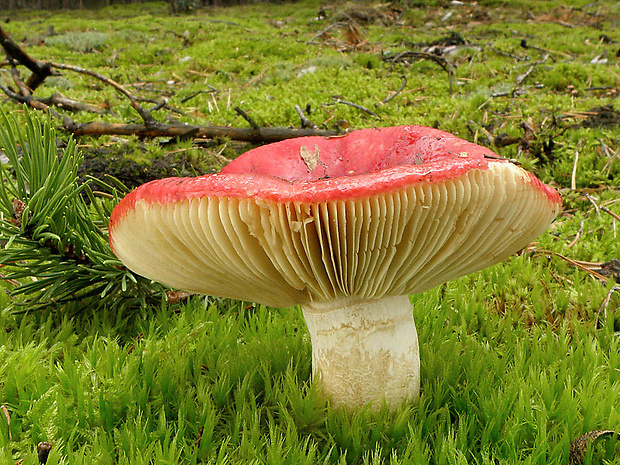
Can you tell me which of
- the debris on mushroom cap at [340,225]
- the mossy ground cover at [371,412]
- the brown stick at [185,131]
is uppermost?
the debris on mushroom cap at [340,225]

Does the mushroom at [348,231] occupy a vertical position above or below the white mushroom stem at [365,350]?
above

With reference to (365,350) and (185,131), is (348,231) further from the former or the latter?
(185,131)

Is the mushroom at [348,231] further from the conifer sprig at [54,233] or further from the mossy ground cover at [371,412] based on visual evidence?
the conifer sprig at [54,233]

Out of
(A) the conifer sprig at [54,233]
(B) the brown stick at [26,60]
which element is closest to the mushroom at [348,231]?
(A) the conifer sprig at [54,233]

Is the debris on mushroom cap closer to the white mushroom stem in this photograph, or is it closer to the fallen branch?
the white mushroom stem

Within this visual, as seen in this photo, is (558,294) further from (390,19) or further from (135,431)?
(390,19)

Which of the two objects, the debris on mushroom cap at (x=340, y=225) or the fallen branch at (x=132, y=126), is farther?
the fallen branch at (x=132, y=126)

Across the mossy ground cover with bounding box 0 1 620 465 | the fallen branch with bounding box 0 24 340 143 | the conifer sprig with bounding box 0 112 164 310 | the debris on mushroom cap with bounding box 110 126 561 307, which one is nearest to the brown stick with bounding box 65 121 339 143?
the fallen branch with bounding box 0 24 340 143

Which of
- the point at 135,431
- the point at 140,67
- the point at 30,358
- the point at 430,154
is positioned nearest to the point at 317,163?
the point at 430,154
